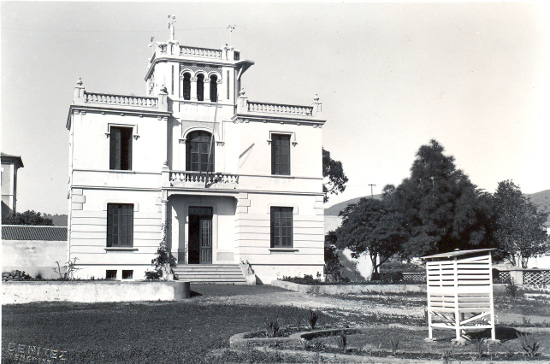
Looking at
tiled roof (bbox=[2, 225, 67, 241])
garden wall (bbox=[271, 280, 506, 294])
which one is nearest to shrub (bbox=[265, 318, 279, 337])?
garden wall (bbox=[271, 280, 506, 294])

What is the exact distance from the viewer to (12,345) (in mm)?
10047

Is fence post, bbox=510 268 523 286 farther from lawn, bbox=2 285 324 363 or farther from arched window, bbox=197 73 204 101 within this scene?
arched window, bbox=197 73 204 101

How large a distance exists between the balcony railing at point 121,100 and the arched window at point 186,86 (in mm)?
1758

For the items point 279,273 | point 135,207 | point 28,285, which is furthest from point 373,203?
point 28,285

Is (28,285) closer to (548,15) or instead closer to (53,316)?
(53,316)

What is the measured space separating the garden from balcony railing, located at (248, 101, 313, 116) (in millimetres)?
13522

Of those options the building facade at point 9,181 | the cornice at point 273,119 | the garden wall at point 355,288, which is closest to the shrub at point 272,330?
the garden wall at point 355,288

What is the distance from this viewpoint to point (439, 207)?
31.0 metres

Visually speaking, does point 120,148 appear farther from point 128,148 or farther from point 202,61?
point 202,61

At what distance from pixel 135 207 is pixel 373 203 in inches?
543

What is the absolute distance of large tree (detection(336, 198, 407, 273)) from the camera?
3334cm

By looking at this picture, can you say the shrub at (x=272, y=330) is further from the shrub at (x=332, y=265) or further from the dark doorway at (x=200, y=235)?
the dark doorway at (x=200, y=235)

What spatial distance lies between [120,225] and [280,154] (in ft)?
29.1

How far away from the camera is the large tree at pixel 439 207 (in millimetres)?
30784
